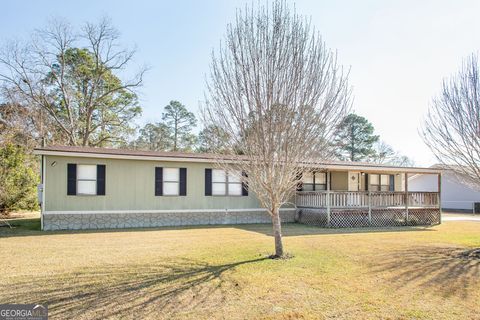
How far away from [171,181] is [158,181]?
0.55 m

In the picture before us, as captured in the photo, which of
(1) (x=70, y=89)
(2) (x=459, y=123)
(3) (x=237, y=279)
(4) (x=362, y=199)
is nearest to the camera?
(3) (x=237, y=279)

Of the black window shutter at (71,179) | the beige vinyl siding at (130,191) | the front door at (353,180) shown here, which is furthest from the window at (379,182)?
the black window shutter at (71,179)

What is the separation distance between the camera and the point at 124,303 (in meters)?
4.48

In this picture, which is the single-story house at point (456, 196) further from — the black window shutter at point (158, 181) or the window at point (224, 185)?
the black window shutter at point (158, 181)

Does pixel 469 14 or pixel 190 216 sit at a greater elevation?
pixel 469 14

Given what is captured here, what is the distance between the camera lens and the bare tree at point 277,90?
646 cm

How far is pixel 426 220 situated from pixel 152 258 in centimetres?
1490

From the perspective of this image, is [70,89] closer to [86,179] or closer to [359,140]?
[86,179]

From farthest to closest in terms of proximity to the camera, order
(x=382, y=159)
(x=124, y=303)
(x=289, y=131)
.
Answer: (x=382, y=159) < (x=289, y=131) < (x=124, y=303)

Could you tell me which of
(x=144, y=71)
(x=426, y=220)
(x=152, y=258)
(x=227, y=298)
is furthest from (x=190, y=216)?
(x=144, y=71)

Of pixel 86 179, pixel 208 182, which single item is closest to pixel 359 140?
pixel 208 182

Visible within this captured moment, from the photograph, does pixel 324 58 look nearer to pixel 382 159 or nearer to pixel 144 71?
pixel 144 71

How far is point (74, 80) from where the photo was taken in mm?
27750

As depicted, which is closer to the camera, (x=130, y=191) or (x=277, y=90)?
(x=277, y=90)
